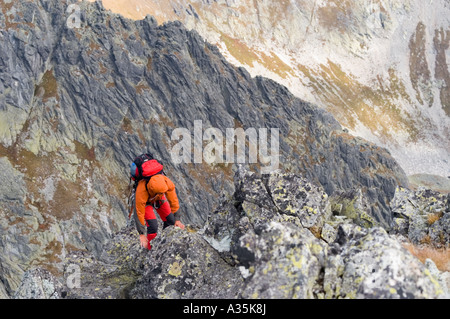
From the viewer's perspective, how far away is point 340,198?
15367 millimetres

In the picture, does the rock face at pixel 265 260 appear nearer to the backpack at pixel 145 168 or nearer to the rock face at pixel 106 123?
the backpack at pixel 145 168

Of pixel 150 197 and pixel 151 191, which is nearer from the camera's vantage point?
pixel 151 191

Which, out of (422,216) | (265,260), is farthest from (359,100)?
(265,260)

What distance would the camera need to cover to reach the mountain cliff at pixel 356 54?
132 metres

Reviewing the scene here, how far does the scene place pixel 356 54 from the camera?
16100cm

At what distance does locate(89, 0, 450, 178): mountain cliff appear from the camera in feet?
434

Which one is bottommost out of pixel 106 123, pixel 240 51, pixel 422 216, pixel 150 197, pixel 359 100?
pixel 422 216

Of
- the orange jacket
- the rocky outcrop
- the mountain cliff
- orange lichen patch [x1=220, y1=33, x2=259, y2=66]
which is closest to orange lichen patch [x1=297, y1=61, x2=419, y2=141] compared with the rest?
the mountain cliff

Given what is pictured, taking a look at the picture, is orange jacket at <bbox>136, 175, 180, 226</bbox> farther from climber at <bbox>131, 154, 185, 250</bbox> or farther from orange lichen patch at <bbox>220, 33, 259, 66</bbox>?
orange lichen patch at <bbox>220, 33, 259, 66</bbox>

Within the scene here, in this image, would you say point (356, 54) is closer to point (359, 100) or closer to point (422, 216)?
point (359, 100)

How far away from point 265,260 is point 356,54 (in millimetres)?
173971

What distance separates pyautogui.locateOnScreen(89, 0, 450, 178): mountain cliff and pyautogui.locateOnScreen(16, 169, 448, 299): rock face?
395ft

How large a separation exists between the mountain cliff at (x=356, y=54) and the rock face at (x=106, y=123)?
3158 cm
